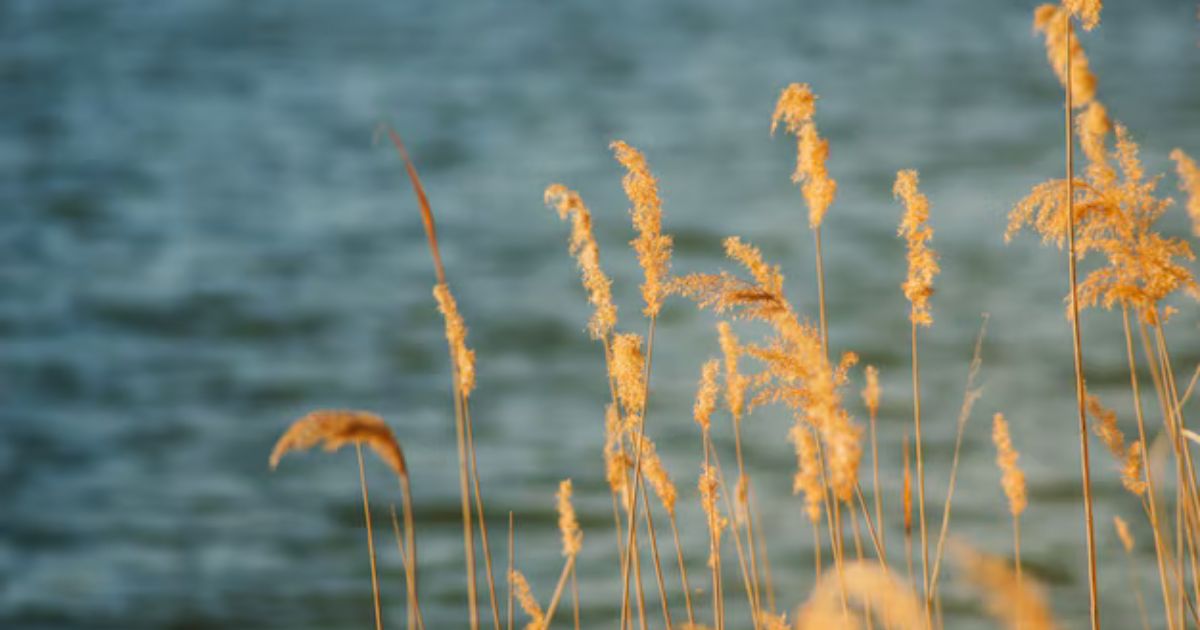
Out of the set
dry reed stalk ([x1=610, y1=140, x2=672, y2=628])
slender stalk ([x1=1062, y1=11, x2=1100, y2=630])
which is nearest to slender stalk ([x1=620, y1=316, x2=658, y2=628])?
dry reed stalk ([x1=610, y1=140, x2=672, y2=628])

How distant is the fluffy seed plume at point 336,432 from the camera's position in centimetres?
112

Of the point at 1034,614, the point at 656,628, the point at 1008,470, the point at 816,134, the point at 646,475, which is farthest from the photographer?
the point at 656,628

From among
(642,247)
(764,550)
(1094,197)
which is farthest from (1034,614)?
(764,550)

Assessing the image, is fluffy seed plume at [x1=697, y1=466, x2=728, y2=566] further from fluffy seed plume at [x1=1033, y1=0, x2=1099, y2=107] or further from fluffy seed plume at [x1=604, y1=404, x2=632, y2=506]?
fluffy seed plume at [x1=1033, y1=0, x2=1099, y2=107]

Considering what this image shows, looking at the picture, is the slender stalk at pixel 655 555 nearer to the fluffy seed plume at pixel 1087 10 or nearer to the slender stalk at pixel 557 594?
the slender stalk at pixel 557 594

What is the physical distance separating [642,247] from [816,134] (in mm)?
237

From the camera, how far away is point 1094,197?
154 cm

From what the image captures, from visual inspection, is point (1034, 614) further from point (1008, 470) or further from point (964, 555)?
point (1008, 470)

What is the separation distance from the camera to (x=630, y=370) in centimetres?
154

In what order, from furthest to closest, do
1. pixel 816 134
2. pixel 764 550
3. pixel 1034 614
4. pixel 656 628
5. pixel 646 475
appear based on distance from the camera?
pixel 656 628 < pixel 764 550 < pixel 646 475 < pixel 816 134 < pixel 1034 614

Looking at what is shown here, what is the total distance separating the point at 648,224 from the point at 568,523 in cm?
47

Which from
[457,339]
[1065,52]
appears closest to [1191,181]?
[1065,52]

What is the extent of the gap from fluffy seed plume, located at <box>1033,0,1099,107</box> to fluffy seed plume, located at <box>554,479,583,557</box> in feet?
2.66

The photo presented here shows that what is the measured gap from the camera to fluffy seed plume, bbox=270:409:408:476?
1121mm
